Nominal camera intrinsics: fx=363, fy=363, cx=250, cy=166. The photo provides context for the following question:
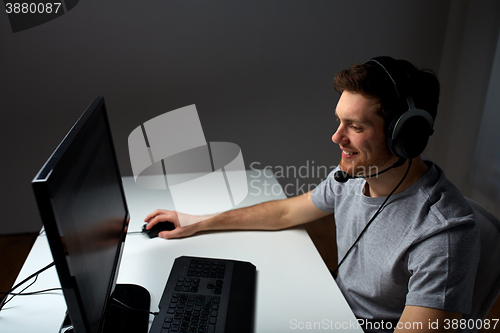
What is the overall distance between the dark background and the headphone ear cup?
1354mm

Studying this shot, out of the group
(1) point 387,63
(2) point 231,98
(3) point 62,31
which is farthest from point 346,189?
(3) point 62,31

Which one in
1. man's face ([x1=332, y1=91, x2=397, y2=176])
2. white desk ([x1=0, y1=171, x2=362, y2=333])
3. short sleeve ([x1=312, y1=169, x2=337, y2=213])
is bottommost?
white desk ([x1=0, y1=171, x2=362, y2=333])

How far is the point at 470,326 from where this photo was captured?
816mm

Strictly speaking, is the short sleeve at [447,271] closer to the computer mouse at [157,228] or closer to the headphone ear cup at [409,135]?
the headphone ear cup at [409,135]

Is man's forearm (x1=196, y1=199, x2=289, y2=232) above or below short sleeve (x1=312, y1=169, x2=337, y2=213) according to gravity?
below

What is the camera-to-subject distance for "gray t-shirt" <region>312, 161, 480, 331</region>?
2.48 ft

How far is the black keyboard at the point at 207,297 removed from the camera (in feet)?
2.49

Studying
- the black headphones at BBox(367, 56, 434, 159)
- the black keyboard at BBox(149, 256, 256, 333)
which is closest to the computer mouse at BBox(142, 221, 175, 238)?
the black keyboard at BBox(149, 256, 256, 333)

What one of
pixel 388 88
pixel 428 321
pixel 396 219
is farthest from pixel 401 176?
pixel 428 321

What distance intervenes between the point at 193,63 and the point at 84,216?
1.58 meters

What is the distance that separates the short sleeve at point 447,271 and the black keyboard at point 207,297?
0.37 meters

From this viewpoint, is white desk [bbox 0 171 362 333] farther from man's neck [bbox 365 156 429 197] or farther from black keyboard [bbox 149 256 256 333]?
man's neck [bbox 365 156 429 197]

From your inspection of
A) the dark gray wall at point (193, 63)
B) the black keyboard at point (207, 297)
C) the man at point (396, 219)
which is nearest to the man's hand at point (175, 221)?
the black keyboard at point (207, 297)
